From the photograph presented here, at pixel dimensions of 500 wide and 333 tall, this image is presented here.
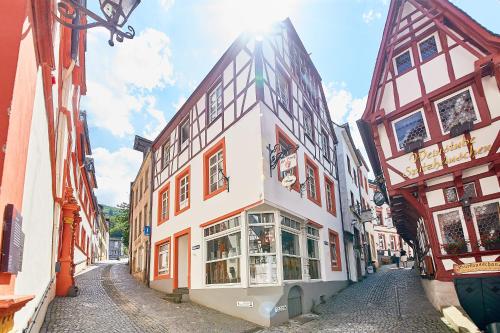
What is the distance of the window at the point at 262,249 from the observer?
417 inches

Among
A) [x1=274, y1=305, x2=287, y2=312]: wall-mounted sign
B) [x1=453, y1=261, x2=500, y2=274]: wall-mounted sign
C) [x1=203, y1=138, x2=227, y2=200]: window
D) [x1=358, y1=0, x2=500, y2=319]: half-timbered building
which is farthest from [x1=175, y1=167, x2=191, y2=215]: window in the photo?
[x1=453, y1=261, x2=500, y2=274]: wall-mounted sign

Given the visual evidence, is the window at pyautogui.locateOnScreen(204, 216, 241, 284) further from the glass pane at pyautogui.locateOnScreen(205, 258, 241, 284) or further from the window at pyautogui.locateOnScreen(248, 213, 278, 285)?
the window at pyautogui.locateOnScreen(248, 213, 278, 285)

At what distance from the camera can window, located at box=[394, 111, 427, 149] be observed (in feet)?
38.2

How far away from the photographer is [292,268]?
11562 millimetres

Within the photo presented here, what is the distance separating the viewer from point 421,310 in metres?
10.6

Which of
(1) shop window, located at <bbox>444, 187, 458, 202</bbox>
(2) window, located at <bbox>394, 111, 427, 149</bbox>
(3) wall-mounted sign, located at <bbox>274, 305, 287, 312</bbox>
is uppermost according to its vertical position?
(2) window, located at <bbox>394, 111, 427, 149</bbox>

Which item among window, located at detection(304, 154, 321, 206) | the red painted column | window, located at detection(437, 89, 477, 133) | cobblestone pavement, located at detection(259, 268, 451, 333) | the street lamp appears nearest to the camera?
the street lamp

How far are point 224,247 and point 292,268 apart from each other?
247cm

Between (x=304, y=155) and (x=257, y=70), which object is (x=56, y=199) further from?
(x=304, y=155)

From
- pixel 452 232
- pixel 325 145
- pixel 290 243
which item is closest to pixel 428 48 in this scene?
pixel 452 232

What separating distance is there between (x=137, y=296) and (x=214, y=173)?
6204mm

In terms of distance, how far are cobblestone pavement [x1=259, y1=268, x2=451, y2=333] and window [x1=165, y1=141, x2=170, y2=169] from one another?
423 inches

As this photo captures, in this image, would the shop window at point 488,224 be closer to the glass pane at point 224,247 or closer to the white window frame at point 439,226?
the white window frame at point 439,226

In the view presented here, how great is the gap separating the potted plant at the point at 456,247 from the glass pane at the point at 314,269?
490cm
